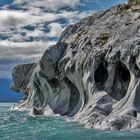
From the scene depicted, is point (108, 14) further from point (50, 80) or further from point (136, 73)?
point (136, 73)

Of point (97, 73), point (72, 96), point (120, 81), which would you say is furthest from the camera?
point (72, 96)

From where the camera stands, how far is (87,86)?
7338 cm

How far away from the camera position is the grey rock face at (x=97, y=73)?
57.2 metres

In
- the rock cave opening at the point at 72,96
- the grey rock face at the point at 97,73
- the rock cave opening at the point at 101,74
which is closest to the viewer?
the grey rock face at the point at 97,73

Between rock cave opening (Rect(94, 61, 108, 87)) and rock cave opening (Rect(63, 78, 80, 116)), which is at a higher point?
rock cave opening (Rect(94, 61, 108, 87))

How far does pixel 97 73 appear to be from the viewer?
243ft

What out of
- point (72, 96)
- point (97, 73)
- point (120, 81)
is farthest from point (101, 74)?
point (72, 96)

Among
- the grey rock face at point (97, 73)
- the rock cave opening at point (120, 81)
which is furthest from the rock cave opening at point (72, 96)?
the rock cave opening at point (120, 81)

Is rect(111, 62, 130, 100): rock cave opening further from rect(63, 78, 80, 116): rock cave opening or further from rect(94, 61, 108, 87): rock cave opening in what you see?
rect(63, 78, 80, 116): rock cave opening

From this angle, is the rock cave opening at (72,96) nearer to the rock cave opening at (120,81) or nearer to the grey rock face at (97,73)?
the grey rock face at (97,73)

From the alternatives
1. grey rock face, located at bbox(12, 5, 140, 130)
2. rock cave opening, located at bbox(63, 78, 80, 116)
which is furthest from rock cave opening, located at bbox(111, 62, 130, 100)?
rock cave opening, located at bbox(63, 78, 80, 116)

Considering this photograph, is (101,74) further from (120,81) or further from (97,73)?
(120,81)

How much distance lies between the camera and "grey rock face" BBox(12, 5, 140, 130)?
57.2 meters

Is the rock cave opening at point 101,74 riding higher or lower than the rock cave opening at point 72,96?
higher
